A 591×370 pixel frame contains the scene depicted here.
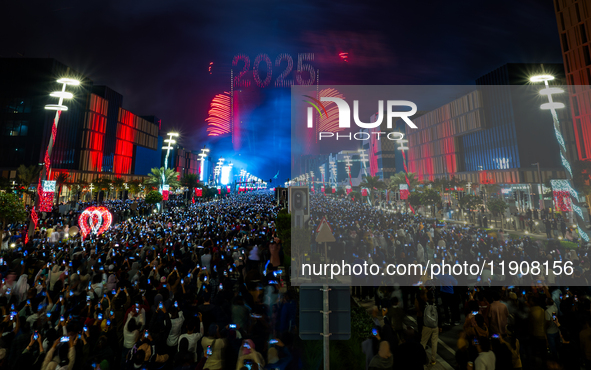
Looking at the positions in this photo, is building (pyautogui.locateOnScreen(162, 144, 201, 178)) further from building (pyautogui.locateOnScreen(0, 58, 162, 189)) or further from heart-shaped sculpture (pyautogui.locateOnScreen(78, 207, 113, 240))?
heart-shaped sculpture (pyautogui.locateOnScreen(78, 207, 113, 240))

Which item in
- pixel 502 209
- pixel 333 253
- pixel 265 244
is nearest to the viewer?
pixel 333 253

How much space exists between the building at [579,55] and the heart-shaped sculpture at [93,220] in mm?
52358

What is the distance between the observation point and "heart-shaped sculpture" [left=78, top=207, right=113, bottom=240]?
15.1 meters

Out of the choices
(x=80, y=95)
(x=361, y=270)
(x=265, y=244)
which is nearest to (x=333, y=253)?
(x=265, y=244)

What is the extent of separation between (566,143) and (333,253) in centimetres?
6417

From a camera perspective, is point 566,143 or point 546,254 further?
point 566,143

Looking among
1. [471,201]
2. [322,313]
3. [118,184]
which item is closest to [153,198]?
[118,184]

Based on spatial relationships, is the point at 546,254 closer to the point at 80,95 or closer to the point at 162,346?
the point at 162,346

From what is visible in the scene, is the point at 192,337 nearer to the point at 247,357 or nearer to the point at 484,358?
the point at 247,357

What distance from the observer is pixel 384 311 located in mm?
6414

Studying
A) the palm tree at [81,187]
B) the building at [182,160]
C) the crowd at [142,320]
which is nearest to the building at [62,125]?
the palm tree at [81,187]

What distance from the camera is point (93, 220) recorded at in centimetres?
1536

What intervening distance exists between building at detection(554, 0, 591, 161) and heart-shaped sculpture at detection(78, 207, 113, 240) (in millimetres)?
52358

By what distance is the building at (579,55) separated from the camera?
117 ft
